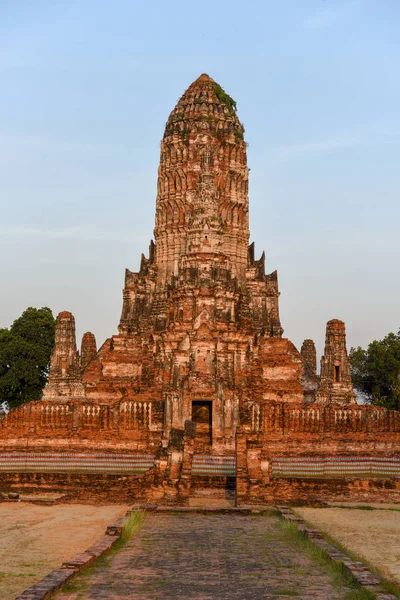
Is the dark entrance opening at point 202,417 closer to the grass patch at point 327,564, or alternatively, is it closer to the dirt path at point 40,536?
the dirt path at point 40,536

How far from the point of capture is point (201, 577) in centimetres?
1016

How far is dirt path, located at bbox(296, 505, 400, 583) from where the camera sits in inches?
467

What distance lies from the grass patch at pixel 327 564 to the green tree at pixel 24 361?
3424 centimetres

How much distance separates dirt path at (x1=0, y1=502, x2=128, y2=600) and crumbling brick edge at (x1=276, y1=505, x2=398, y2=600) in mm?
3492

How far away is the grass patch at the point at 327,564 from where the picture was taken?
9.04 m

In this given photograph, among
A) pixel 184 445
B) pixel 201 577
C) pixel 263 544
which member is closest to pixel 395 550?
pixel 263 544

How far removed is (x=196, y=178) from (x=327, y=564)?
103 ft

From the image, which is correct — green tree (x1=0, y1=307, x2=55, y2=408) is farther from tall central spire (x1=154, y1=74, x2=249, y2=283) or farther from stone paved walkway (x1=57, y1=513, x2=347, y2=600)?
stone paved walkway (x1=57, y1=513, x2=347, y2=600)

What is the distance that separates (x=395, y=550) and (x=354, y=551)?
0.79 m

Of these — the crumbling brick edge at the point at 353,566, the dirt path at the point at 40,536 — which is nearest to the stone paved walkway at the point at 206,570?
the crumbling brick edge at the point at 353,566

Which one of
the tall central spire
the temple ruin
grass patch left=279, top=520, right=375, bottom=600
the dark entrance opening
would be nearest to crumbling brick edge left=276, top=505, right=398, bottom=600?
grass patch left=279, top=520, right=375, bottom=600

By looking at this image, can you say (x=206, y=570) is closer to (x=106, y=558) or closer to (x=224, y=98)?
(x=106, y=558)

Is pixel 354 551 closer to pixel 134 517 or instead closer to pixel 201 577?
pixel 201 577

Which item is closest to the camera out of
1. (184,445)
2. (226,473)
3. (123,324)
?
(184,445)
